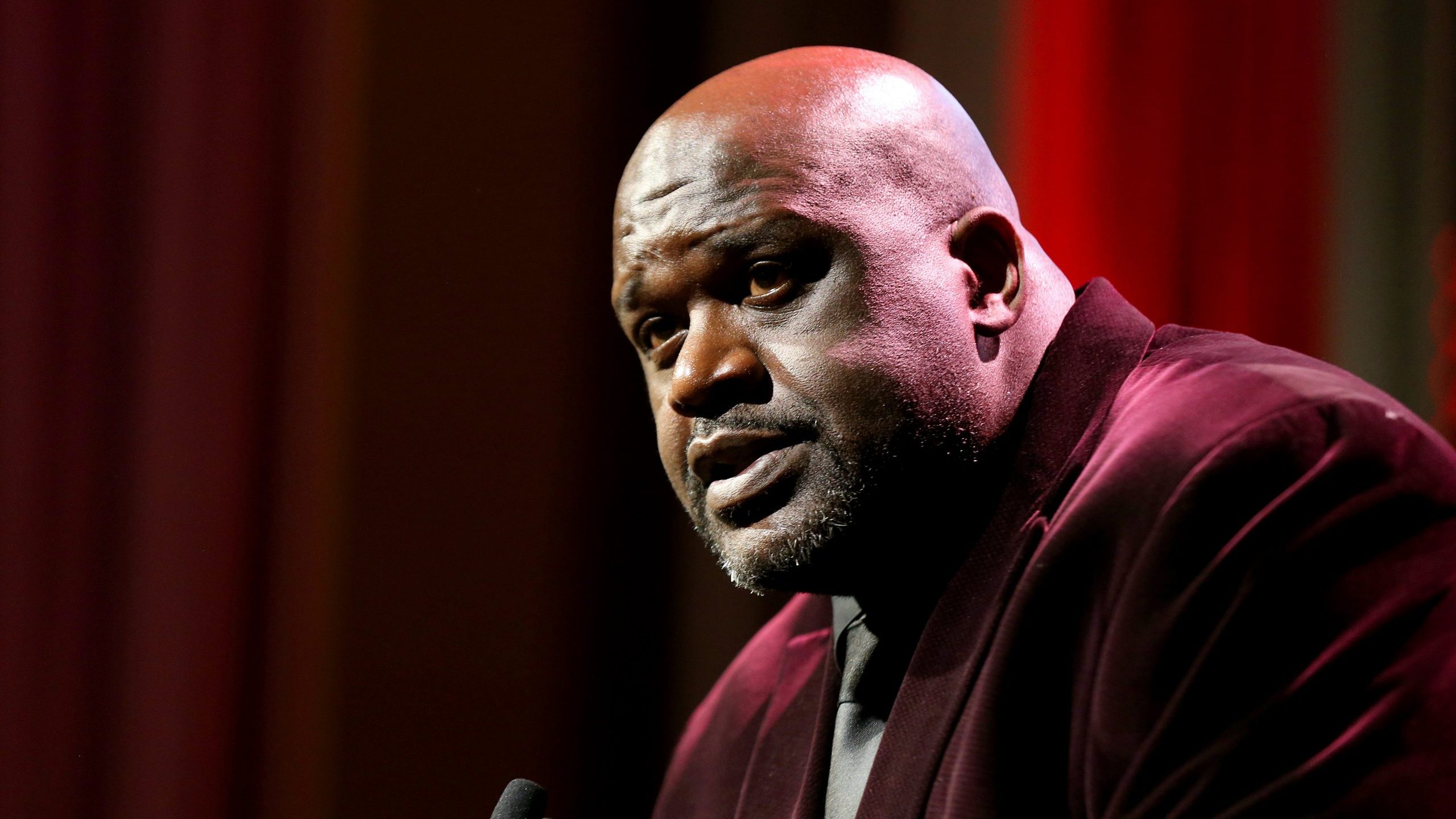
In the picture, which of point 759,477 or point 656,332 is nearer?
point 759,477

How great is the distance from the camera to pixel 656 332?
124 cm

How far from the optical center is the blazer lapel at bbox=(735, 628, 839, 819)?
125 cm

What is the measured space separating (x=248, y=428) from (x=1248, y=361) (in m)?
1.21

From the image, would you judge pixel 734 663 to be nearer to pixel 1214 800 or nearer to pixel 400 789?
pixel 400 789

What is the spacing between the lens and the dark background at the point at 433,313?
5.14 ft

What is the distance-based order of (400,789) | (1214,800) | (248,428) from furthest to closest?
(400,789)
(248,428)
(1214,800)

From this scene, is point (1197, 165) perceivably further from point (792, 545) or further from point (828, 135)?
point (792, 545)

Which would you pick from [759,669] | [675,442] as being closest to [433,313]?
[759,669]

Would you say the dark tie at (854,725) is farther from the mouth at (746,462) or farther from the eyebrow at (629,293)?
the eyebrow at (629,293)

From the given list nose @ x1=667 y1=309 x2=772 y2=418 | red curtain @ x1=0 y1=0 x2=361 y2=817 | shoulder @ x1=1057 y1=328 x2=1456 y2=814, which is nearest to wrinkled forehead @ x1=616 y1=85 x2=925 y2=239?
nose @ x1=667 y1=309 x2=772 y2=418

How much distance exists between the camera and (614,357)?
7.52ft

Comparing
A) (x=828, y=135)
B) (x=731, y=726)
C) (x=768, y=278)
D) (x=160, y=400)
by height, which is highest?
(x=828, y=135)

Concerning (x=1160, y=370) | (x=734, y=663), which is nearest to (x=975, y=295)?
(x=1160, y=370)

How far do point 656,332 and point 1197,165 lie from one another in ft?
4.23
